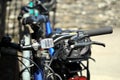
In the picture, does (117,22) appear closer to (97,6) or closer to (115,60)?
(97,6)

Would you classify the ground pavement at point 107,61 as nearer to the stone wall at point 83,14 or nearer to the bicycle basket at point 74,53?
the stone wall at point 83,14

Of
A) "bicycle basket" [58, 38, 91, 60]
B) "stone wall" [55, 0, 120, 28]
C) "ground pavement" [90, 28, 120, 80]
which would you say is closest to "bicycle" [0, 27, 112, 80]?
"bicycle basket" [58, 38, 91, 60]

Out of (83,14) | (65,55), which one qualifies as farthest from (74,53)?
(83,14)

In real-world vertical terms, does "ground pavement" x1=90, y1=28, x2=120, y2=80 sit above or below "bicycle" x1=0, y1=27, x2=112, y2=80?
below

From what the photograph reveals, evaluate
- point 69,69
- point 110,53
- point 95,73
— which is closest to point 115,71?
point 95,73

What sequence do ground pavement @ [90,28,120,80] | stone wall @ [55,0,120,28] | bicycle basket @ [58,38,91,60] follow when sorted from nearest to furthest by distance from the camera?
bicycle basket @ [58,38,91,60] → ground pavement @ [90,28,120,80] → stone wall @ [55,0,120,28]

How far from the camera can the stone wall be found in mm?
9891

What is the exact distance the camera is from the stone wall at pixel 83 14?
389 inches

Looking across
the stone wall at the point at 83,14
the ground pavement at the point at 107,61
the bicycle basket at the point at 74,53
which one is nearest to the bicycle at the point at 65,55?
the bicycle basket at the point at 74,53

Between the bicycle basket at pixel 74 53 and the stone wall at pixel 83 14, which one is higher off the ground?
the bicycle basket at pixel 74 53

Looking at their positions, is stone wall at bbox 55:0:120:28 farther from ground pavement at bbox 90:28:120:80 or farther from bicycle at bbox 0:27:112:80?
bicycle at bbox 0:27:112:80

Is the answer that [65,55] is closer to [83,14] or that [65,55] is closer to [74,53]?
[74,53]

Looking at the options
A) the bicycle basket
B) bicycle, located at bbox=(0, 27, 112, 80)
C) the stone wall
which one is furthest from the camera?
the stone wall

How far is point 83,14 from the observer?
997 cm
